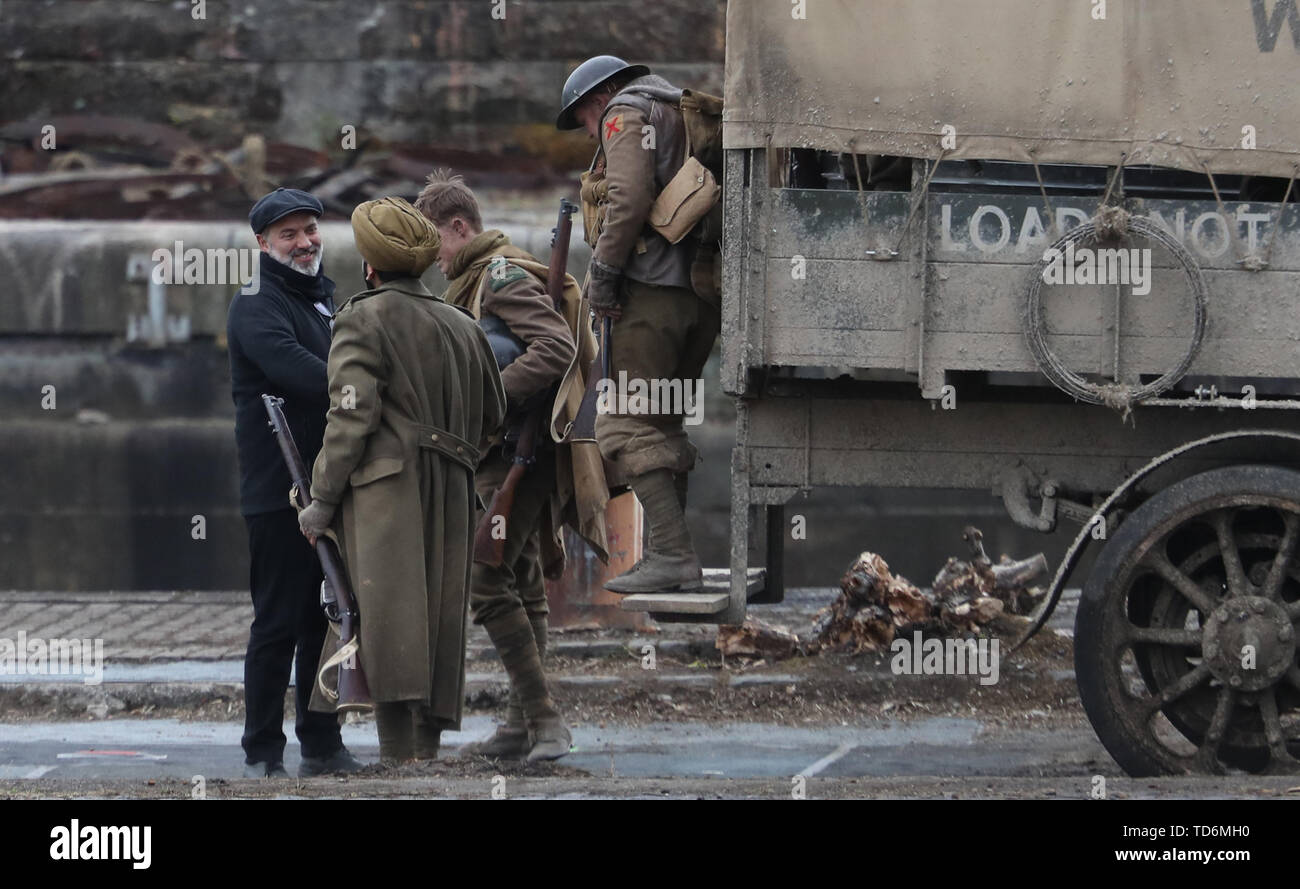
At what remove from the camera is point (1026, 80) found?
17.8ft

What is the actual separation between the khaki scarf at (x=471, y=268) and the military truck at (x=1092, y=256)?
1.27 m

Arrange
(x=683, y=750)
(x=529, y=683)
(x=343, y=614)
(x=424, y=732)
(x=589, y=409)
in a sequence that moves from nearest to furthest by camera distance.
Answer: (x=343, y=614) < (x=424, y=732) < (x=589, y=409) < (x=529, y=683) < (x=683, y=750)

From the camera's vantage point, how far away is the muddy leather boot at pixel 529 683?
20.9 ft

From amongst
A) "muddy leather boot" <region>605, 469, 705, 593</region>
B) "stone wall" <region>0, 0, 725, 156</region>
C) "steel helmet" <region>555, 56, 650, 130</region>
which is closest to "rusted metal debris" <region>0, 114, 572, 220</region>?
"stone wall" <region>0, 0, 725, 156</region>

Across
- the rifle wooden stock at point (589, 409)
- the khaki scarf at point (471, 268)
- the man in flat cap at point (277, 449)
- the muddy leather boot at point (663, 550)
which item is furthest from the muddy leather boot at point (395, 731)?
the khaki scarf at point (471, 268)

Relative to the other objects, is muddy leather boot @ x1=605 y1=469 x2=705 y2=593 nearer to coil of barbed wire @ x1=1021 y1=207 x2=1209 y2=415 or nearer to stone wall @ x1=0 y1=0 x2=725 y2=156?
coil of barbed wire @ x1=1021 y1=207 x2=1209 y2=415

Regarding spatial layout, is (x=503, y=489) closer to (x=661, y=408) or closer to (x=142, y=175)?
(x=661, y=408)

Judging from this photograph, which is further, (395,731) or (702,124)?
(702,124)

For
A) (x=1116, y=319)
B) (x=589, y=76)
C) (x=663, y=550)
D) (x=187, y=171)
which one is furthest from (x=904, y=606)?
(x=187, y=171)

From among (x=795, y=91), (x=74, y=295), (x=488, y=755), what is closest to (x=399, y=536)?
(x=488, y=755)

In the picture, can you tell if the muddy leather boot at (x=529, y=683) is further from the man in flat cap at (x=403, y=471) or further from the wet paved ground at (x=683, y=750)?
the man in flat cap at (x=403, y=471)

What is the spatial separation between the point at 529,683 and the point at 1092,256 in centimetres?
249

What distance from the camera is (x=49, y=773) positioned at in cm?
654

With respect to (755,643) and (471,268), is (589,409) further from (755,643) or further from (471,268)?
(755,643)
